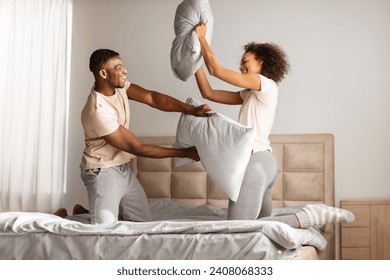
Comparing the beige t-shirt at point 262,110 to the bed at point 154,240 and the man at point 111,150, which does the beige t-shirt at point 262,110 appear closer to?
the man at point 111,150

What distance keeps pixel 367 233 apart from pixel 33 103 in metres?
2.55

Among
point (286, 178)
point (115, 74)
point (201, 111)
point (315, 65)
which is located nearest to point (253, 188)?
point (201, 111)

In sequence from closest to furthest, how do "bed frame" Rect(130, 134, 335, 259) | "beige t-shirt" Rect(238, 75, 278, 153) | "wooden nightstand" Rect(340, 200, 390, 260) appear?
1. "beige t-shirt" Rect(238, 75, 278, 153)
2. "wooden nightstand" Rect(340, 200, 390, 260)
3. "bed frame" Rect(130, 134, 335, 259)

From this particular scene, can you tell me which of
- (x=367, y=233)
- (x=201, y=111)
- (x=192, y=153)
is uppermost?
(x=201, y=111)

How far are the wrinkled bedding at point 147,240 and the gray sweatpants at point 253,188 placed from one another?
0.39 metres

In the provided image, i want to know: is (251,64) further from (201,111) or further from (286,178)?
(286,178)

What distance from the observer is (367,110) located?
4531 millimetres

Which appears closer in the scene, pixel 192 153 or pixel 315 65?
pixel 192 153

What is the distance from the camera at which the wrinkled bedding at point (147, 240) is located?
8.75ft

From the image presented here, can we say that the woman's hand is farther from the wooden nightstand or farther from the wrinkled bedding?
the wooden nightstand

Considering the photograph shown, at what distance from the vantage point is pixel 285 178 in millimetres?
4590

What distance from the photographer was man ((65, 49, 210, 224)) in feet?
11.2

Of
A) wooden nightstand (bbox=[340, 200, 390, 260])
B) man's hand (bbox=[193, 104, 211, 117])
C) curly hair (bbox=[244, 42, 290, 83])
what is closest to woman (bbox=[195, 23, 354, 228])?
curly hair (bbox=[244, 42, 290, 83])

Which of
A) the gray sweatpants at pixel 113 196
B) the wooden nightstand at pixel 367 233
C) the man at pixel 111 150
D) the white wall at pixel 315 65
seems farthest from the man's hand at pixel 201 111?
the wooden nightstand at pixel 367 233
